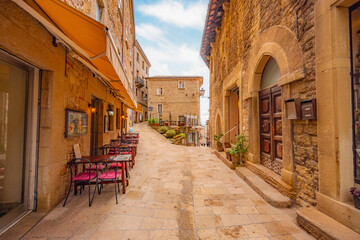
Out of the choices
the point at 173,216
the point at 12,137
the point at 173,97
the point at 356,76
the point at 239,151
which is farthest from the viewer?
the point at 173,97

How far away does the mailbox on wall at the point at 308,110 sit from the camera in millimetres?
2525

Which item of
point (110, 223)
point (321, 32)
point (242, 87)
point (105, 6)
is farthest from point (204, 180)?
point (105, 6)

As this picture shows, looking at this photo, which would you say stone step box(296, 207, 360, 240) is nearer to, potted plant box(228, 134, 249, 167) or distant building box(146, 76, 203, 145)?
potted plant box(228, 134, 249, 167)

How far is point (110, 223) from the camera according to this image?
8.08ft

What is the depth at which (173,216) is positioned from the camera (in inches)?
105

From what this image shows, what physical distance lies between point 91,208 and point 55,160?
1.21 m

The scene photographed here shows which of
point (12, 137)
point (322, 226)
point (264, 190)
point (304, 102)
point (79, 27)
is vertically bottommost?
point (264, 190)

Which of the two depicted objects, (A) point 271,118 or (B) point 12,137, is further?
(A) point 271,118

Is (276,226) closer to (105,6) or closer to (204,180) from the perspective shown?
(204,180)

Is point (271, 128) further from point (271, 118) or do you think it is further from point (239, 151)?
point (239, 151)

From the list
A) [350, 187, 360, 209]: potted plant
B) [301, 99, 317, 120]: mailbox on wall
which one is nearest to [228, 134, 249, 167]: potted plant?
[301, 99, 317, 120]: mailbox on wall

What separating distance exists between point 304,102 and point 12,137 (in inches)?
205

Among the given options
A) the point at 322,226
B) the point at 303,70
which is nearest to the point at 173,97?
the point at 303,70

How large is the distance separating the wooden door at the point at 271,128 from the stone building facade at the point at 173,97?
20382 mm
